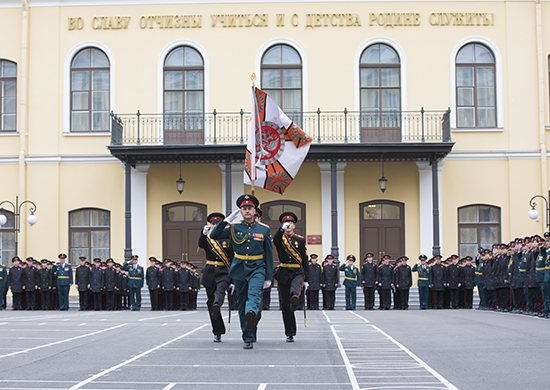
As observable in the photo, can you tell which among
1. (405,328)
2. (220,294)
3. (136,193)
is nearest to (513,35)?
(136,193)

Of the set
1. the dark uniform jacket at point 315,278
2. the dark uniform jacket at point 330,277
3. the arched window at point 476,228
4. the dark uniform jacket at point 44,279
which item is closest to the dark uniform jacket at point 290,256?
the dark uniform jacket at point 315,278

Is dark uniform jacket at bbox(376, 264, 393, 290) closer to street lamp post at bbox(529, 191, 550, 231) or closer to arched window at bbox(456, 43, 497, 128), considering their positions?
street lamp post at bbox(529, 191, 550, 231)

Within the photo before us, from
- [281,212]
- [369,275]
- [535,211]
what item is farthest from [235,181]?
[535,211]

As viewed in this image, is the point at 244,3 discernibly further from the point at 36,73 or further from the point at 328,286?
the point at 328,286

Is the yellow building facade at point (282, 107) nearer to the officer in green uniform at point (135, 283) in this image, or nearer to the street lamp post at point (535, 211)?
the street lamp post at point (535, 211)

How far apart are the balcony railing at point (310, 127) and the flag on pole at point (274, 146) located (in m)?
11.5

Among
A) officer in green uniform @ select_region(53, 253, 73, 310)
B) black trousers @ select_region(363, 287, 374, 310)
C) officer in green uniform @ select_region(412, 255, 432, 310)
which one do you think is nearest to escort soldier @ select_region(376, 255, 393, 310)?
black trousers @ select_region(363, 287, 374, 310)

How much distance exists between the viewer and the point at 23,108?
2530cm

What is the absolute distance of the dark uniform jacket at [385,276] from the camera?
21.1m

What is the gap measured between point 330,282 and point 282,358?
1280cm

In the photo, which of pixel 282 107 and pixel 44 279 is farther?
pixel 282 107

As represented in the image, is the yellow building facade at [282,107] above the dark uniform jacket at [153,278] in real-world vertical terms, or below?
above

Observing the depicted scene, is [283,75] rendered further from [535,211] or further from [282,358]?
[282,358]

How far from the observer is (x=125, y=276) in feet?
71.5
